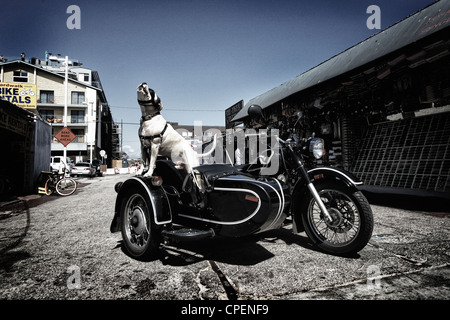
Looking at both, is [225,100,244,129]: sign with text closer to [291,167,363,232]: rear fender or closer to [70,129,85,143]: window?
[291,167,363,232]: rear fender

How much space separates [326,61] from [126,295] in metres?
10.6

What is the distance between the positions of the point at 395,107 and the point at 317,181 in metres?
5.36

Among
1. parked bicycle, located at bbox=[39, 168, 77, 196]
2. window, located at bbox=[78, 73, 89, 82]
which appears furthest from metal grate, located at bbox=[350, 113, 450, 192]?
window, located at bbox=[78, 73, 89, 82]

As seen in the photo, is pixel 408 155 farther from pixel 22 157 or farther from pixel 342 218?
pixel 22 157

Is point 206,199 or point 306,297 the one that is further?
point 206,199

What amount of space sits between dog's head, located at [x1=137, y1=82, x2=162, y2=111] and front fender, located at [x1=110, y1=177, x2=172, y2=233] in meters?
0.97

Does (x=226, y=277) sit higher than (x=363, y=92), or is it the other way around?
(x=363, y=92)

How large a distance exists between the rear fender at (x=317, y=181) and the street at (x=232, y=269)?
452 mm

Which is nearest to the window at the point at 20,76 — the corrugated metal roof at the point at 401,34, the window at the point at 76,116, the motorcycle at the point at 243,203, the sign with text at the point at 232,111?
the window at the point at 76,116

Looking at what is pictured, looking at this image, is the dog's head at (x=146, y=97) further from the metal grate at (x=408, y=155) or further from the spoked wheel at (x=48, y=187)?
the spoked wheel at (x=48, y=187)

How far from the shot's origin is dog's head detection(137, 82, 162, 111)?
2.91 metres

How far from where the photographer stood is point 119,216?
10.1 feet
